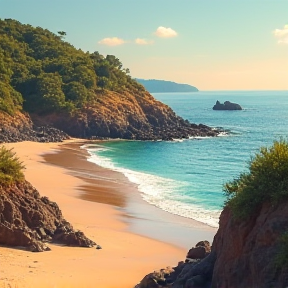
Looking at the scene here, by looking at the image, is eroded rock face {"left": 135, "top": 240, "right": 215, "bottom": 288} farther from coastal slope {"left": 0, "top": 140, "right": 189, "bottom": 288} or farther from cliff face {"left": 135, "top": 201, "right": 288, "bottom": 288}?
coastal slope {"left": 0, "top": 140, "right": 189, "bottom": 288}

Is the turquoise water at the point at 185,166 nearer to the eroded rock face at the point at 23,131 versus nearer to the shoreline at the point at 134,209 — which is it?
the shoreline at the point at 134,209

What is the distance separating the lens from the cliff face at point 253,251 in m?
10.7

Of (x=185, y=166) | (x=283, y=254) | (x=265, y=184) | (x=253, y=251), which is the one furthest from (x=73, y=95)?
(x=283, y=254)

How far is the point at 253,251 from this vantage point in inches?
450

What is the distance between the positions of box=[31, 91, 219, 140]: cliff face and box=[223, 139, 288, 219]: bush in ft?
195

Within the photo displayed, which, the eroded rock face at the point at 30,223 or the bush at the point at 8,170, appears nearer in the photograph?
the eroded rock face at the point at 30,223

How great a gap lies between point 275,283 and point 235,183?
13.8ft

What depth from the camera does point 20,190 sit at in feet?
59.7

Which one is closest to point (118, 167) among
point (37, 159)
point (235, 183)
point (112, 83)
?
point (37, 159)

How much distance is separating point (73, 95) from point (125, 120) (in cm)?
901

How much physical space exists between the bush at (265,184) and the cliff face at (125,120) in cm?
5947

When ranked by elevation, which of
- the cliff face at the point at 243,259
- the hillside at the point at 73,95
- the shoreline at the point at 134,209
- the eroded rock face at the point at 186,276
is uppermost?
the hillside at the point at 73,95

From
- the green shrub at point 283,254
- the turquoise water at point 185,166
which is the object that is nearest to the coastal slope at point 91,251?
the turquoise water at point 185,166

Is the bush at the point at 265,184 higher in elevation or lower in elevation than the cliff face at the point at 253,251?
higher
